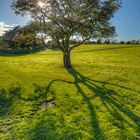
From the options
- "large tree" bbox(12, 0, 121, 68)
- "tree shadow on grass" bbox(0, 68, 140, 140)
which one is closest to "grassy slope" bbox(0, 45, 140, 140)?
"tree shadow on grass" bbox(0, 68, 140, 140)

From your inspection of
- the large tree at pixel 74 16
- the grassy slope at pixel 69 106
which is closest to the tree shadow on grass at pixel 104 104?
the grassy slope at pixel 69 106

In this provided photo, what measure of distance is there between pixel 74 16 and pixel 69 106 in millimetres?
19951

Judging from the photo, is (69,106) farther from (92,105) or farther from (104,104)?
(104,104)

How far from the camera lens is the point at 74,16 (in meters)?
38.8

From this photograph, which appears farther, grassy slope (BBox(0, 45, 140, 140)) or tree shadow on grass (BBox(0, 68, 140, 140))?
tree shadow on grass (BBox(0, 68, 140, 140))

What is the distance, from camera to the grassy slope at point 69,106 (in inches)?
680

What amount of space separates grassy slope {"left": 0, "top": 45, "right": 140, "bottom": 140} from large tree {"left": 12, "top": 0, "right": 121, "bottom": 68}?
300 inches

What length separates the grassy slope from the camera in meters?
17.3

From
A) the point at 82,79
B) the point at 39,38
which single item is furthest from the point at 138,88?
the point at 39,38

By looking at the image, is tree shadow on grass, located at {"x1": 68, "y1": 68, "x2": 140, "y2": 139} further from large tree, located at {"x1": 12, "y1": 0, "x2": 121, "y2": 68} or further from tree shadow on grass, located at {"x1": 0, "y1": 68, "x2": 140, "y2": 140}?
large tree, located at {"x1": 12, "y1": 0, "x2": 121, "y2": 68}

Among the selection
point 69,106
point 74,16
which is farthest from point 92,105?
point 74,16

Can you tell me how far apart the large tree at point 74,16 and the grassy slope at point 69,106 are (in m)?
7.61

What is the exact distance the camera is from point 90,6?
38.7m

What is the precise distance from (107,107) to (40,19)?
79.8 ft
